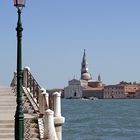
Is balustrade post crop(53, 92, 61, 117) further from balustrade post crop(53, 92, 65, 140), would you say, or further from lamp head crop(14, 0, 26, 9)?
lamp head crop(14, 0, 26, 9)

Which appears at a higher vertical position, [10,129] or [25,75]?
[25,75]

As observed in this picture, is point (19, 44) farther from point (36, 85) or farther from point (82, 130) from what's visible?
point (82, 130)

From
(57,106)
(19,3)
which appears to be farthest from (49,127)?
(19,3)

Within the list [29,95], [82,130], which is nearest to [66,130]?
[82,130]

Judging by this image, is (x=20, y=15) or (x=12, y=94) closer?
(x=20, y=15)

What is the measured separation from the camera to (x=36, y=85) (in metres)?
23.5

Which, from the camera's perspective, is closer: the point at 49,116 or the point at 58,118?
the point at 49,116

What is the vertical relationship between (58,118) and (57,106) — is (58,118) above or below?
below

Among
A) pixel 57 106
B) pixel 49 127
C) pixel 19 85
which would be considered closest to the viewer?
pixel 19 85

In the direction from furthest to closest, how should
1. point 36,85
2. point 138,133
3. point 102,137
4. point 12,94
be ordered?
point 138,133 → point 102,137 → point 12,94 → point 36,85

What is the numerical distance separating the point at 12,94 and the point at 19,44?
584 inches

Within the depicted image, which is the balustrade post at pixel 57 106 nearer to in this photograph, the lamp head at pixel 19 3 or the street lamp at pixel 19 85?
the street lamp at pixel 19 85

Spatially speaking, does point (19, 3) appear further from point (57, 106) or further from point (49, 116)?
point (57, 106)

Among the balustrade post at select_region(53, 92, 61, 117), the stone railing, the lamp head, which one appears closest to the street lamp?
the lamp head
